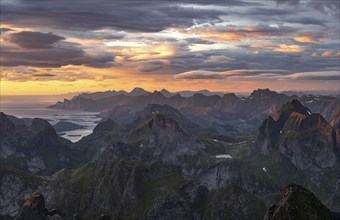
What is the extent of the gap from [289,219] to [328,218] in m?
12.3

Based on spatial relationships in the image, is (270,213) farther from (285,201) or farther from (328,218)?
(328,218)

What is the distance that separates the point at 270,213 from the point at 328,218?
16.8 meters

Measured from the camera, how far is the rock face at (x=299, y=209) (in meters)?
123

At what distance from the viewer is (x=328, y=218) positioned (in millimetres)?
123625

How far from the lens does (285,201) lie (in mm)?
127625

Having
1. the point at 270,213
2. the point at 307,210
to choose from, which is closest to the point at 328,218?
the point at 307,210

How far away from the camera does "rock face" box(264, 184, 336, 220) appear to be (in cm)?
12325

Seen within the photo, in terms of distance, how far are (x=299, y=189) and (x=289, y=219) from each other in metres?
13.3

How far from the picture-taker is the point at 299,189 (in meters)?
132

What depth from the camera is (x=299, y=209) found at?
125 m

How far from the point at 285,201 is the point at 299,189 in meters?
7.37

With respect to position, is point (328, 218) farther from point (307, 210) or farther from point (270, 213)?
point (270, 213)

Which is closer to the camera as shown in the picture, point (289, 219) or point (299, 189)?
point (289, 219)

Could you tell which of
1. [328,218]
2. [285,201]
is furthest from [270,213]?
[328,218]
